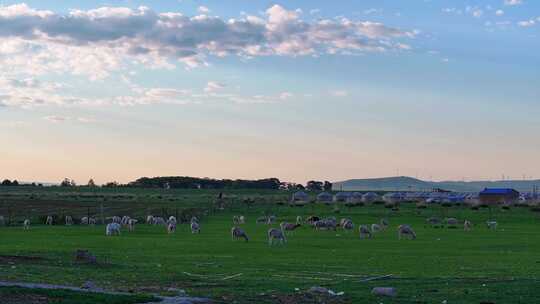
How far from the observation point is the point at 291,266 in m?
31.1

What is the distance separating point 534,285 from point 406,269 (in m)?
7.50

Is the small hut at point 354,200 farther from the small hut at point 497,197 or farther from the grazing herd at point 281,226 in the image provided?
the grazing herd at point 281,226

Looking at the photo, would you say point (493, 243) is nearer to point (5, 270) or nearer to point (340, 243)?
point (340, 243)

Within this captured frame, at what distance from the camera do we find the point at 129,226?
64500 millimetres

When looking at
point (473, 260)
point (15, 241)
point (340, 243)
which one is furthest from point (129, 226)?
point (473, 260)

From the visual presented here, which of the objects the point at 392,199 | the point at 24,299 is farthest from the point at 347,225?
the point at 392,199

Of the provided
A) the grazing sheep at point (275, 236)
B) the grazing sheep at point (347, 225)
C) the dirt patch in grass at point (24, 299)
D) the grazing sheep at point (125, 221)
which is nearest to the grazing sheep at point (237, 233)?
the grazing sheep at point (275, 236)

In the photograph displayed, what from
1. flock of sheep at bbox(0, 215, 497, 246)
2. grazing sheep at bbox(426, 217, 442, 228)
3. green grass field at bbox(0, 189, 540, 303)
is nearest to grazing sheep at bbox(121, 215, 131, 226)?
flock of sheep at bbox(0, 215, 497, 246)

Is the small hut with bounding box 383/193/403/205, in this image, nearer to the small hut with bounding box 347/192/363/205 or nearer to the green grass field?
the small hut with bounding box 347/192/363/205

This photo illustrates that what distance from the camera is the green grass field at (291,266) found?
21625mm

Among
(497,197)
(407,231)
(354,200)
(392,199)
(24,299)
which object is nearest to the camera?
(24,299)

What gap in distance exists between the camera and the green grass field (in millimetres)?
21625

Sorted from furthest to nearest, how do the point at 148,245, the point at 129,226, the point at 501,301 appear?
1. the point at 129,226
2. the point at 148,245
3. the point at 501,301

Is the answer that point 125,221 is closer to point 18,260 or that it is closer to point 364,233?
point 364,233
